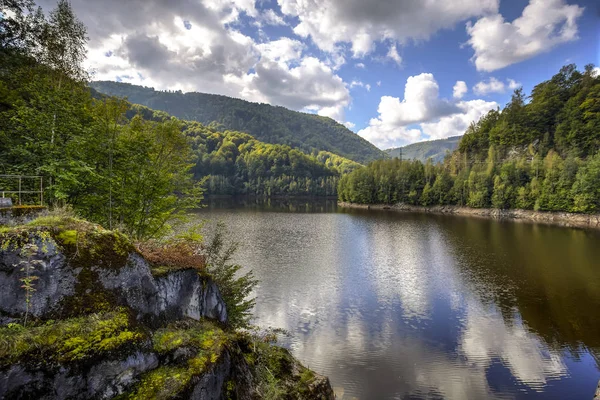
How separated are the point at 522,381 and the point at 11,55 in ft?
130

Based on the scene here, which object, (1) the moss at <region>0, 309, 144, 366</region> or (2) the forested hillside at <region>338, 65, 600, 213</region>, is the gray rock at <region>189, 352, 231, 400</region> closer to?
(1) the moss at <region>0, 309, 144, 366</region>

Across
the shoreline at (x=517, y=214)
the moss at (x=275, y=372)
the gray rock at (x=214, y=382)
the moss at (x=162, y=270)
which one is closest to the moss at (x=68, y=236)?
the moss at (x=162, y=270)

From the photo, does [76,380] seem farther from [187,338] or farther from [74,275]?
[187,338]

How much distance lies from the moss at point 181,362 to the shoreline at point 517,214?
3564 inches

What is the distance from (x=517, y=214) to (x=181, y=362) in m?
107

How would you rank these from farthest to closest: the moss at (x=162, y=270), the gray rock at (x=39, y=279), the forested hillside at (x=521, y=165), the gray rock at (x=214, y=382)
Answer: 1. the forested hillside at (x=521, y=165)
2. the moss at (x=162, y=270)
3. the gray rock at (x=214, y=382)
4. the gray rock at (x=39, y=279)

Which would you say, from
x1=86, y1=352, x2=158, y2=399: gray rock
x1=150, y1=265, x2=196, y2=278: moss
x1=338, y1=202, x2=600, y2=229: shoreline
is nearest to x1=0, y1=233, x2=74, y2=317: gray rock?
x1=86, y1=352, x2=158, y2=399: gray rock

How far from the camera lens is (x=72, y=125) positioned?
51.1 ft

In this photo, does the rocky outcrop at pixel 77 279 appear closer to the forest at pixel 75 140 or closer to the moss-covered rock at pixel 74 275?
the moss-covered rock at pixel 74 275

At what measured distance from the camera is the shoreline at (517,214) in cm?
7431

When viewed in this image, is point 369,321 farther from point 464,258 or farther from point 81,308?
point 464,258

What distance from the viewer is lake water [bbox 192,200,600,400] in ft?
52.8

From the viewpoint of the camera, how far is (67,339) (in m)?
5.80

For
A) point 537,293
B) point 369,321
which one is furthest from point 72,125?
point 537,293
